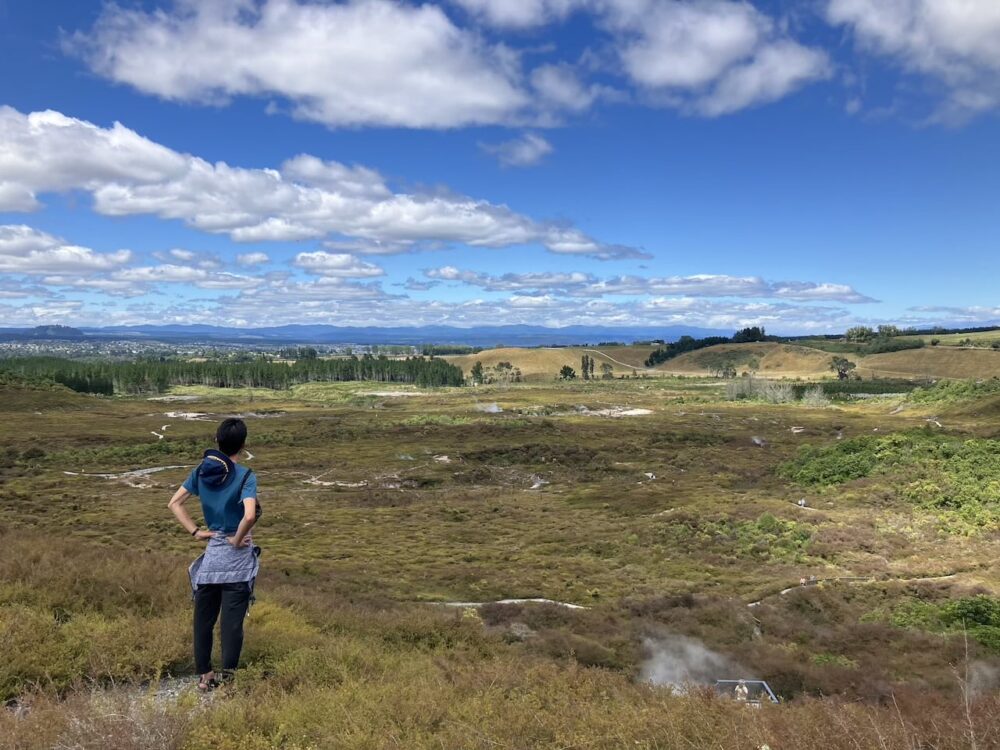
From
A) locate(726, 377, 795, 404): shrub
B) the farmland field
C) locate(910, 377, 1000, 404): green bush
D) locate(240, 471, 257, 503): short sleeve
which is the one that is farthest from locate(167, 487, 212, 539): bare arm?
locate(726, 377, 795, 404): shrub

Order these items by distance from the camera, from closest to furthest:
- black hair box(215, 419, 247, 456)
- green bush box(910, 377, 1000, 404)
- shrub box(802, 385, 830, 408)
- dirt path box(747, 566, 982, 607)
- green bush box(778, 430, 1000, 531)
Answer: black hair box(215, 419, 247, 456), dirt path box(747, 566, 982, 607), green bush box(778, 430, 1000, 531), green bush box(910, 377, 1000, 404), shrub box(802, 385, 830, 408)

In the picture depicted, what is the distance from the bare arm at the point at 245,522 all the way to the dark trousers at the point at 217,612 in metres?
0.64

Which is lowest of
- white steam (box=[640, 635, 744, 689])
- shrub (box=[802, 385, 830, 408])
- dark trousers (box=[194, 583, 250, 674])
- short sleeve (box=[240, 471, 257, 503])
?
shrub (box=[802, 385, 830, 408])

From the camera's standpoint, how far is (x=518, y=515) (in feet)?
137

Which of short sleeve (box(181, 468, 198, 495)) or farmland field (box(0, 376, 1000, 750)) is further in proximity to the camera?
short sleeve (box(181, 468, 198, 495))

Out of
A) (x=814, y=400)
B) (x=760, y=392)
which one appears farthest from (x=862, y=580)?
(x=760, y=392)

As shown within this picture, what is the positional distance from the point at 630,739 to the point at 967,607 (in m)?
18.4

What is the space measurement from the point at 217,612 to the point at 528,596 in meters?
16.2

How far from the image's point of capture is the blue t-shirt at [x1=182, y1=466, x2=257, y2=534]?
740 centimetres

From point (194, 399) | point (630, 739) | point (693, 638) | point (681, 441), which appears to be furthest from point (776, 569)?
point (194, 399)

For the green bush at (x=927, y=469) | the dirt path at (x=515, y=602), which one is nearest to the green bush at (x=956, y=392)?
the green bush at (x=927, y=469)

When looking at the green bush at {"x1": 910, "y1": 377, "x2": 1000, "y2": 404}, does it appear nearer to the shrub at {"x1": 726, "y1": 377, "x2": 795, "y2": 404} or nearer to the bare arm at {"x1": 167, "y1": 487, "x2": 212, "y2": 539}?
the shrub at {"x1": 726, "y1": 377, "x2": 795, "y2": 404}

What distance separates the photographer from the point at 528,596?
2245cm

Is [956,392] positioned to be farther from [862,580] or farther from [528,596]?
[528,596]
